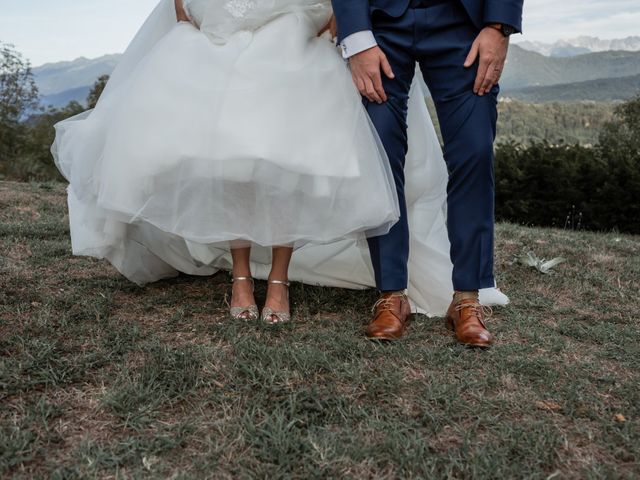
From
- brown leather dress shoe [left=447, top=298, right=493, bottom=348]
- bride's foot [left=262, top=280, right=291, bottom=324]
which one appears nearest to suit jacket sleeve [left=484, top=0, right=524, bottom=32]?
brown leather dress shoe [left=447, top=298, right=493, bottom=348]

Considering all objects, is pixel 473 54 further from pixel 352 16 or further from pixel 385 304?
pixel 385 304

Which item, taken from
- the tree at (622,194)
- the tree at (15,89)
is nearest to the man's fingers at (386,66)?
the tree at (622,194)

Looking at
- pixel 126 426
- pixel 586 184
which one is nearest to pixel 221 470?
pixel 126 426

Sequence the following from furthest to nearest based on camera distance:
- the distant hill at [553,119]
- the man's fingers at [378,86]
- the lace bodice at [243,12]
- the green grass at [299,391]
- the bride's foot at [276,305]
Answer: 1. the distant hill at [553,119]
2. the bride's foot at [276,305]
3. the lace bodice at [243,12]
4. the man's fingers at [378,86]
5. the green grass at [299,391]

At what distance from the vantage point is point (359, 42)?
273cm

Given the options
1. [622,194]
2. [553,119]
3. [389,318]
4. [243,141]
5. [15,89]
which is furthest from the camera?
[553,119]

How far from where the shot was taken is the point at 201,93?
107 inches

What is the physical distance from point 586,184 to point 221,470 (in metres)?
13.4

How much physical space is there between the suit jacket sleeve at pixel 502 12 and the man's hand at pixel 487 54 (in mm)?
54

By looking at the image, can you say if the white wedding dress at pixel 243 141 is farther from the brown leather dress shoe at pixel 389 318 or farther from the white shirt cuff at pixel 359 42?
the brown leather dress shoe at pixel 389 318

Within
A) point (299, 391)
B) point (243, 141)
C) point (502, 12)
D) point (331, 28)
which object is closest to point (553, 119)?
point (331, 28)

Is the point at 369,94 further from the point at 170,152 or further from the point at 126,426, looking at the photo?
the point at 126,426

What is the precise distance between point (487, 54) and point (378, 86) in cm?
49

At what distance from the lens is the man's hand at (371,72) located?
2742mm
